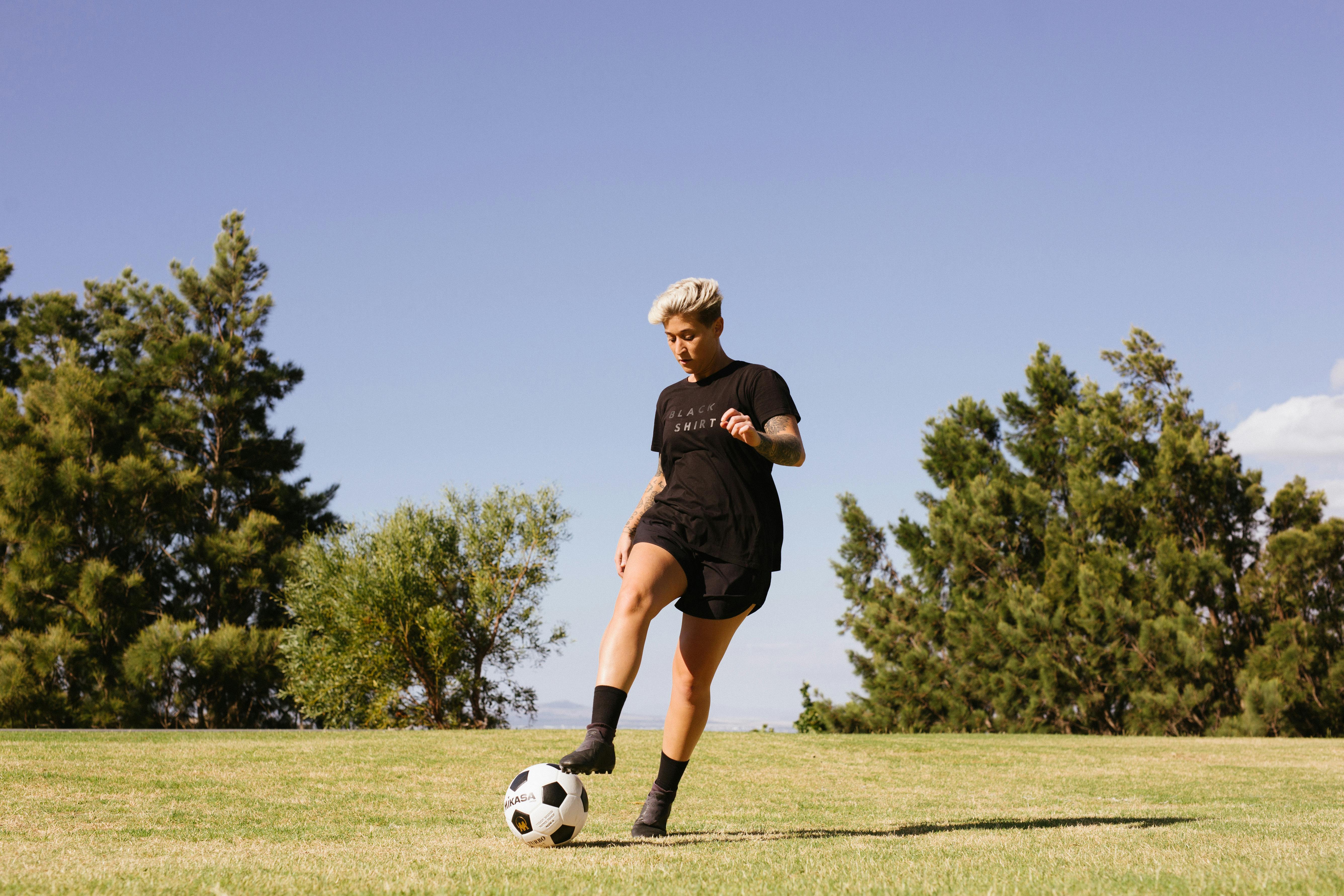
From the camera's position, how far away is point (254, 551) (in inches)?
1043

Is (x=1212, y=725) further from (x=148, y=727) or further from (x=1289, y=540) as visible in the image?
(x=148, y=727)

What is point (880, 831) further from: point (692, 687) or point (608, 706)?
point (608, 706)

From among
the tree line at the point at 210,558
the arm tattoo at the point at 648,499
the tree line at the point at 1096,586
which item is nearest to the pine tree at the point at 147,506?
the tree line at the point at 210,558

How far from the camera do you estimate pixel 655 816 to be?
390 cm

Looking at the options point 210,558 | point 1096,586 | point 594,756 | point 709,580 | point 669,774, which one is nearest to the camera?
point 594,756

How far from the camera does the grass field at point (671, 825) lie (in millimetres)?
2623

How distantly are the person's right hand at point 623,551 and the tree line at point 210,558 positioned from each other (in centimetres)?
2314

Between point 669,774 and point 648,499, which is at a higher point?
point 648,499

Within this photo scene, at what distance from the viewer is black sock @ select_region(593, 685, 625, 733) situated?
344 cm

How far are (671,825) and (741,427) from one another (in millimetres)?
1899

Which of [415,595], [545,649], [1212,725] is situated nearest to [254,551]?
[415,595]

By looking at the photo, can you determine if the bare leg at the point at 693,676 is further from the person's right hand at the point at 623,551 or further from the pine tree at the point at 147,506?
the pine tree at the point at 147,506

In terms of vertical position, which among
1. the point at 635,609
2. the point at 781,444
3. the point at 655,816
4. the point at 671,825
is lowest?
the point at 671,825

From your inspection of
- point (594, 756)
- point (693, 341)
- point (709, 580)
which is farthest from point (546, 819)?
point (693, 341)
